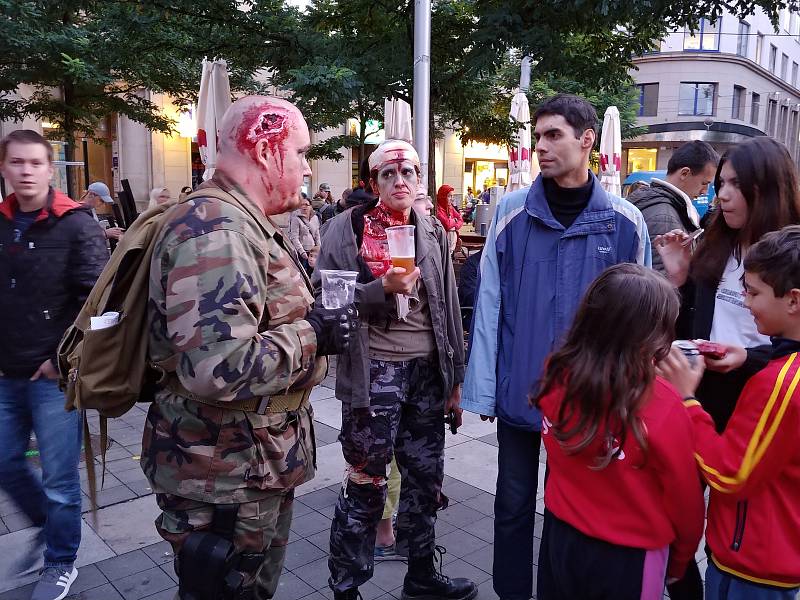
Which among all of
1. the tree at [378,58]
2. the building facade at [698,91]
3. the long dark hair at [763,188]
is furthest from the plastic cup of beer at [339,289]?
the building facade at [698,91]

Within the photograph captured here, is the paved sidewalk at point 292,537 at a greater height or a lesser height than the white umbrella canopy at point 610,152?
lesser

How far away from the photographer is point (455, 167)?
35.3 metres

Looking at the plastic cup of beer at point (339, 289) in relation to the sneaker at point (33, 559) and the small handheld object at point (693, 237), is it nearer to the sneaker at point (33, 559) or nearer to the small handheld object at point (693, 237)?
the small handheld object at point (693, 237)

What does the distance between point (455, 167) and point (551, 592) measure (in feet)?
112

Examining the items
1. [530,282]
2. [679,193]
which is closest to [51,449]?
[530,282]

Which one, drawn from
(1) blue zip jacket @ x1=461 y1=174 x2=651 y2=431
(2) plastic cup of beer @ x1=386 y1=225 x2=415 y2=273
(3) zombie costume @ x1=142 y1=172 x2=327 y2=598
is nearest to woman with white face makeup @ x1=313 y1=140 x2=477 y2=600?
(1) blue zip jacket @ x1=461 y1=174 x2=651 y2=431

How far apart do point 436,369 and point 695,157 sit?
2410mm

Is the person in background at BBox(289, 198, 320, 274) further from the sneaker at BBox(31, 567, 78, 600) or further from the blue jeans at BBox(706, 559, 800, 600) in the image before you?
the blue jeans at BBox(706, 559, 800, 600)

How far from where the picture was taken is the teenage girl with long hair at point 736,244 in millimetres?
2500

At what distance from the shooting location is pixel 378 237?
3.16 m

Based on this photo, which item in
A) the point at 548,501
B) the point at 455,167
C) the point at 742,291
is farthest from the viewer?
the point at 455,167

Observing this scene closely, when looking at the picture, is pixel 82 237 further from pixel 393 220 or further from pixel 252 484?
pixel 252 484

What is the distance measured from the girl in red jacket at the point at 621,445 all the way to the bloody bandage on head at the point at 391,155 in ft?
4.71

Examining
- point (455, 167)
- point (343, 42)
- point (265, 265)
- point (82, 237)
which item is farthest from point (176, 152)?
point (265, 265)
